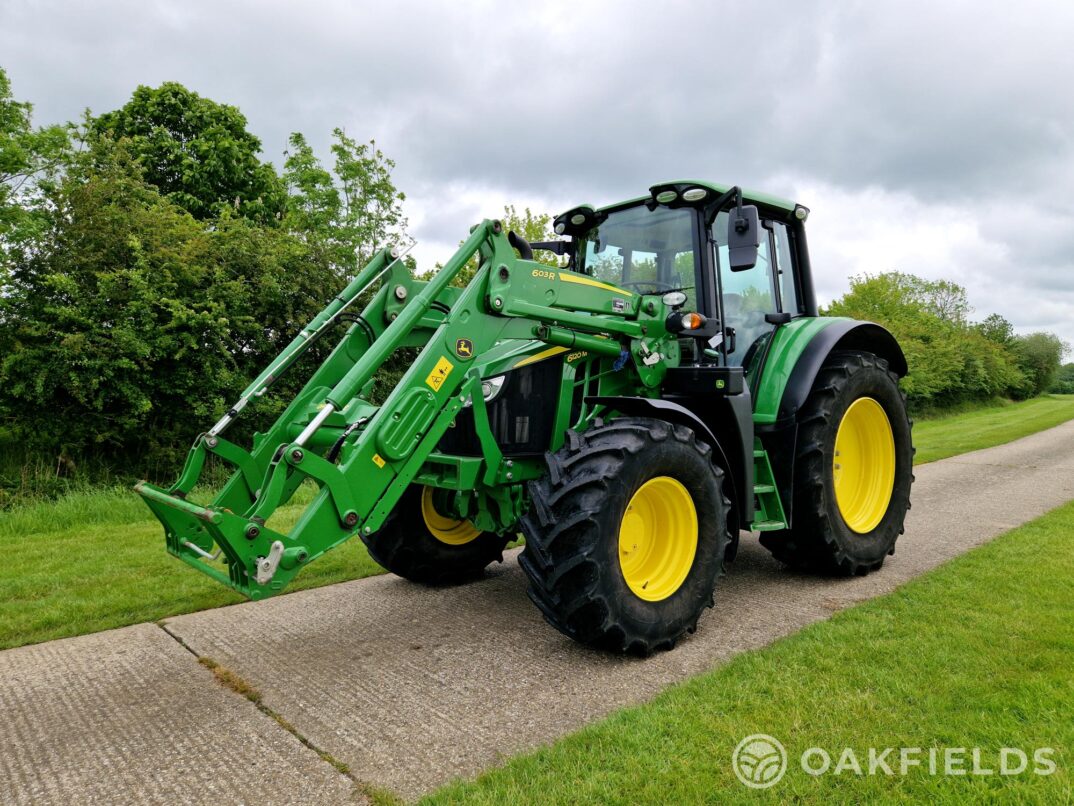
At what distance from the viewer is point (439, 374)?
363 cm

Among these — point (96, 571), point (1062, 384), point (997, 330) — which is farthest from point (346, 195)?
point (1062, 384)

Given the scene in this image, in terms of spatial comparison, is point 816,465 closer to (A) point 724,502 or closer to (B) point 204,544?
(A) point 724,502

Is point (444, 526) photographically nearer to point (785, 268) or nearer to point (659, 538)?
point (659, 538)

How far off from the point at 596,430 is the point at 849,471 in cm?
272

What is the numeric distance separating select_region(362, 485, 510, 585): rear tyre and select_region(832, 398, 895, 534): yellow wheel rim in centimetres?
263

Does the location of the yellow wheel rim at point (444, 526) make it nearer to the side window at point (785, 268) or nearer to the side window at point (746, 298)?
the side window at point (746, 298)

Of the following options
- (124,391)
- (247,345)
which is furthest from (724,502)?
(247,345)

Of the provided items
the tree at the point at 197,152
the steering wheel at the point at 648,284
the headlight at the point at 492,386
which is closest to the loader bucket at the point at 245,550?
the headlight at the point at 492,386

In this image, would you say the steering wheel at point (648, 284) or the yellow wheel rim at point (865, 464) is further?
the yellow wheel rim at point (865, 464)

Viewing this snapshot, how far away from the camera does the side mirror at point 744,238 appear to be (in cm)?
421

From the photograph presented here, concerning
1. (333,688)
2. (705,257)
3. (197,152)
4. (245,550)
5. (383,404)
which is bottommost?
(333,688)

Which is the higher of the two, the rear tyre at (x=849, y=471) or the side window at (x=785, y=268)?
the side window at (x=785, y=268)
